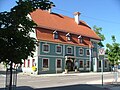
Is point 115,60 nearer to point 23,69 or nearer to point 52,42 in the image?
point 52,42

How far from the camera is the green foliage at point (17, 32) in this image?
9992 millimetres

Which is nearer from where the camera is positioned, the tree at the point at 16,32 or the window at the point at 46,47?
the tree at the point at 16,32

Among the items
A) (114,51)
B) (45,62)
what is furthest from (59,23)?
(114,51)

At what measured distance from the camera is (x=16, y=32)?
32.7 feet

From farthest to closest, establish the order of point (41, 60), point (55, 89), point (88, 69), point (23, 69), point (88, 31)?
point (88, 31) → point (88, 69) → point (23, 69) → point (41, 60) → point (55, 89)

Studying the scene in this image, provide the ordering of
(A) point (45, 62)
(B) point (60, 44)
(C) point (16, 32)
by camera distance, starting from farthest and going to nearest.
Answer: (B) point (60, 44) → (A) point (45, 62) → (C) point (16, 32)

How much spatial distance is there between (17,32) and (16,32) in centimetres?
5

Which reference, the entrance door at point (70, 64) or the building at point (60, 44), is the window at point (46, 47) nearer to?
the building at point (60, 44)

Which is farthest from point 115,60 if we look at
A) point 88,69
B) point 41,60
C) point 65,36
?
point 88,69

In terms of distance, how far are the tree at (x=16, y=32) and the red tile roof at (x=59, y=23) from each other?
30.0 metres

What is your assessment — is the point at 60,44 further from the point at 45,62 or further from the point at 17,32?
the point at 17,32

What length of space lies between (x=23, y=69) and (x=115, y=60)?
2352 centimetres

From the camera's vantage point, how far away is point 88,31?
174ft

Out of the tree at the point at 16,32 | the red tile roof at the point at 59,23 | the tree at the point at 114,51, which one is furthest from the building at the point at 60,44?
the tree at the point at 16,32
